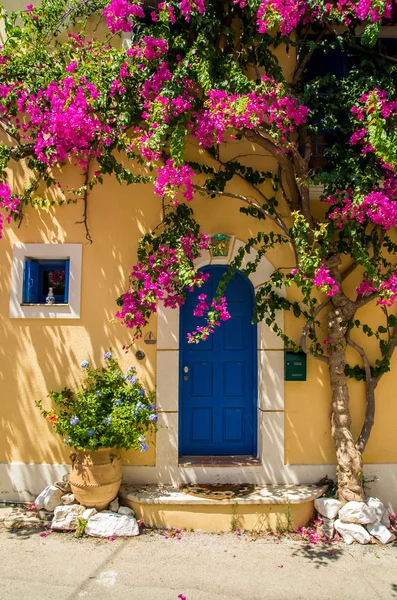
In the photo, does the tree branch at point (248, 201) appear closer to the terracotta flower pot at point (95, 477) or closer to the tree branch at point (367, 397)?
the tree branch at point (367, 397)

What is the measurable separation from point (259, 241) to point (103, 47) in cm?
256

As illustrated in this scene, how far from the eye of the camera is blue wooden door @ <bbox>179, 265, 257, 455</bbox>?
15.7 feet

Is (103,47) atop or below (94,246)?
atop

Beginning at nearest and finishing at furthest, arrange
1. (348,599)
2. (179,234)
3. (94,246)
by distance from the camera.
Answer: (348,599) < (179,234) < (94,246)

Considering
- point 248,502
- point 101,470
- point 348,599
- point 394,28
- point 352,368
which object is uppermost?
point 394,28

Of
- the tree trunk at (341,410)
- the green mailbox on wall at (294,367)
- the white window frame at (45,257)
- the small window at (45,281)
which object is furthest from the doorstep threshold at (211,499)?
the small window at (45,281)

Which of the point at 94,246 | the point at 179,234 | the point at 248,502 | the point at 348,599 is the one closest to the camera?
the point at 348,599

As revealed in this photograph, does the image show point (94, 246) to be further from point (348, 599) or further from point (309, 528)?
point (348, 599)

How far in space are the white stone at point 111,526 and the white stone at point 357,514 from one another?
1902 millimetres

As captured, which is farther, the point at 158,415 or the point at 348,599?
the point at 158,415

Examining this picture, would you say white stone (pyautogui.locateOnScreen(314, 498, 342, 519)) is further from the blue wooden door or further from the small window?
the small window

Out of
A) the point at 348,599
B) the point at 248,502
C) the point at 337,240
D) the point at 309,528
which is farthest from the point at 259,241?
the point at 348,599

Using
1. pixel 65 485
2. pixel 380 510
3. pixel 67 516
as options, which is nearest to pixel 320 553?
pixel 380 510

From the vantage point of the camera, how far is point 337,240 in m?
4.53
